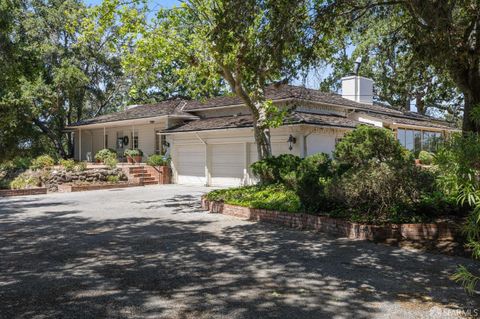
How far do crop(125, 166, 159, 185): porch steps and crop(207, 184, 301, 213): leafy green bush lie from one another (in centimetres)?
1033

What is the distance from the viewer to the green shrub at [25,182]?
21.3m

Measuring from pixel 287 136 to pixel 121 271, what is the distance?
14.1m

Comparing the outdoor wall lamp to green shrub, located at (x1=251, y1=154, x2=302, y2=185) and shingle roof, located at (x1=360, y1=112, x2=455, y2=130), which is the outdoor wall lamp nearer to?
green shrub, located at (x1=251, y1=154, x2=302, y2=185)

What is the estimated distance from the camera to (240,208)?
469 inches

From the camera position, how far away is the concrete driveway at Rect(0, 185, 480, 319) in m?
4.79

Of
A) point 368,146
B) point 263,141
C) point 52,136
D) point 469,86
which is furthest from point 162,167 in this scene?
point 469,86

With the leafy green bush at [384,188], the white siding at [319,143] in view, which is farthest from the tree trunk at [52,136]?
the leafy green bush at [384,188]

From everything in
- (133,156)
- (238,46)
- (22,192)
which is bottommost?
(22,192)

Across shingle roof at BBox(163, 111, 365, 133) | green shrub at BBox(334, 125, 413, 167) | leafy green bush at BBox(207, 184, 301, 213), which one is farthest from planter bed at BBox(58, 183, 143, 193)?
green shrub at BBox(334, 125, 413, 167)

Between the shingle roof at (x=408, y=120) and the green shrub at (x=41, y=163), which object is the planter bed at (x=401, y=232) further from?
the green shrub at (x=41, y=163)

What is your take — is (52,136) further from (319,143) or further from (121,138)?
(319,143)

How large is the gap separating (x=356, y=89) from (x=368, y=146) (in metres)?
12.5

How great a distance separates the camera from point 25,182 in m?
21.6

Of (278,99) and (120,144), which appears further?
(120,144)
